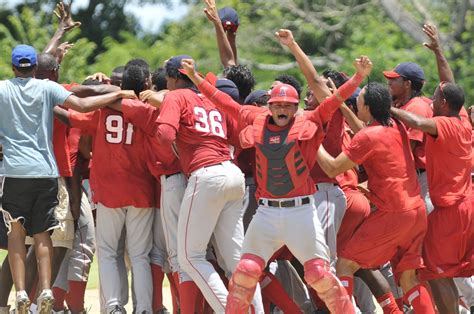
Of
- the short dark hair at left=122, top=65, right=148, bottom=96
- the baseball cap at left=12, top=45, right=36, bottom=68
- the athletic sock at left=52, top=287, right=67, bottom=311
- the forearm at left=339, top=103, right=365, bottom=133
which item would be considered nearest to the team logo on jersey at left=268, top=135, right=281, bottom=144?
the forearm at left=339, top=103, right=365, bottom=133

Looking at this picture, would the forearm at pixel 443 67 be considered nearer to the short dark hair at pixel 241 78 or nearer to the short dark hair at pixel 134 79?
the short dark hair at pixel 241 78

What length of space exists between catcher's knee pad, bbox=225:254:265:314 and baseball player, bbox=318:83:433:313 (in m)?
0.83

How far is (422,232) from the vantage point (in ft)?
27.9

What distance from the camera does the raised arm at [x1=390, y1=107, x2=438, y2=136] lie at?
8.34 meters

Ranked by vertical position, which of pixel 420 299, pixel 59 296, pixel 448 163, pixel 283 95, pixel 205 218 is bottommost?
pixel 59 296

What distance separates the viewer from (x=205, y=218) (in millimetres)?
8430

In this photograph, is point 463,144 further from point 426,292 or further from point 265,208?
point 265,208

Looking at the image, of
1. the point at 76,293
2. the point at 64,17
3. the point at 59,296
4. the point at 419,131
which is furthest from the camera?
the point at 64,17

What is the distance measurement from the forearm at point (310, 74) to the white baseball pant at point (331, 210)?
0.80 metres

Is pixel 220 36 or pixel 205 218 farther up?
pixel 220 36

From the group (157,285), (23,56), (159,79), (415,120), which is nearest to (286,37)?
(415,120)

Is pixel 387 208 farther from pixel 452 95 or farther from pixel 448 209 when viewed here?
pixel 452 95

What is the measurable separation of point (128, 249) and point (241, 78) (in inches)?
68.8

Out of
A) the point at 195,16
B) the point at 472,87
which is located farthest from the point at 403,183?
the point at 195,16
